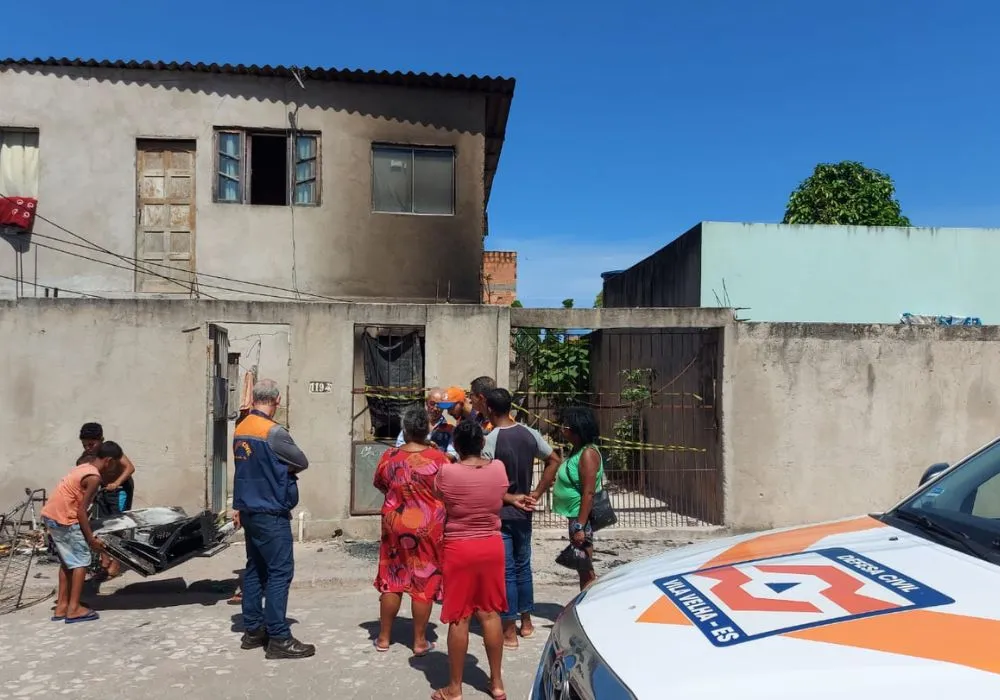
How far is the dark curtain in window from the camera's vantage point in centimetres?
869

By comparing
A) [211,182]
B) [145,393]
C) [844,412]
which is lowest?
[844,412]

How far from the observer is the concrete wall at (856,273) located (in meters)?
10.6

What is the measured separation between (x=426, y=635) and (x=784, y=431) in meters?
5.36

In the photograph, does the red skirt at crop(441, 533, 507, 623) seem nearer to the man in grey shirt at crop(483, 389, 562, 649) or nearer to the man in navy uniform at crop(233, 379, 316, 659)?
the man in grey shirt at crop(483, 389, 562, 649)

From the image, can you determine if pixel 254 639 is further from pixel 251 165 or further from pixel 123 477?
pixel 251 165

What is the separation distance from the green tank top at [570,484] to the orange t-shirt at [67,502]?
3.50 meters

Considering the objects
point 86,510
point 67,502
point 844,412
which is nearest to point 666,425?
point 844,412

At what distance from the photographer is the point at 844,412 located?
8.95m

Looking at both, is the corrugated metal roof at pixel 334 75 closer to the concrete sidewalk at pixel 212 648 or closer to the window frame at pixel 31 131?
the window frame at pixel 31 131

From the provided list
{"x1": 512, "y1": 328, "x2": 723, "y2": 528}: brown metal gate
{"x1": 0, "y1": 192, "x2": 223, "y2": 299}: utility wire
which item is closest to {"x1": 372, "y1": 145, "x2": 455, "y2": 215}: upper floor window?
{"x1": 512, "y1": 328, "x2": 723, "y2": 528}: brown metal gate

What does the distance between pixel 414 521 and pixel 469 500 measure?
907 millimetres

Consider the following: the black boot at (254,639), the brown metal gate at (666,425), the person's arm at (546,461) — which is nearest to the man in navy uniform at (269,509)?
the black boot at (254,639)

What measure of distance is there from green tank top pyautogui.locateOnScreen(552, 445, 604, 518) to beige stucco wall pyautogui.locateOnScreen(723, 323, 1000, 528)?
4268 mm

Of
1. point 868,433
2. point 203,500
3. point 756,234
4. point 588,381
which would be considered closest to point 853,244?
point 756,234
